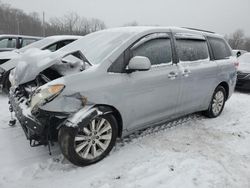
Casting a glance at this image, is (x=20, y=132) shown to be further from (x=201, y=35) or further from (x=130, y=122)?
A: (x=201, y=35)

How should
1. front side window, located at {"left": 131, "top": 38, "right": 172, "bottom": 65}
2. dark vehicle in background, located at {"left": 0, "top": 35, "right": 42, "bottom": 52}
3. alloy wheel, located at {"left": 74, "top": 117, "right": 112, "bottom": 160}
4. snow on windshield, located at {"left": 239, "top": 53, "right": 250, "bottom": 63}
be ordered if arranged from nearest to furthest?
alloy wheel, located at {"left": 74, "top": 117, "right": 112, "bottom": 160} → front side window, located at {"left": 131, "top": 38, "right": 172, "bottom": 65} → dark vehicle in background, located at {"left": 0, "top": 35, "right": 42, "bottom": 52} → snow on windshield, located at {"left": 239, "top": 53, "right": 250, "bottom": 63}

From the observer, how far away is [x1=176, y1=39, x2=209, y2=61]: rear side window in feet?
13.1

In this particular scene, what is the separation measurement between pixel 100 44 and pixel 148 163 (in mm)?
1813

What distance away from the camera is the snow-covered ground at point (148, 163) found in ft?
8.96

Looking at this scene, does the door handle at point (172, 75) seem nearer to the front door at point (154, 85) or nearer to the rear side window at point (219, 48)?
the front door at point (154, 85)

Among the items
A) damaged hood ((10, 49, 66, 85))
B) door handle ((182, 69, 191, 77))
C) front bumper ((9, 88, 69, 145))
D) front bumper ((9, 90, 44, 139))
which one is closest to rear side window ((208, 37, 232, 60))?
door handle ((182, 69, 191, 77))

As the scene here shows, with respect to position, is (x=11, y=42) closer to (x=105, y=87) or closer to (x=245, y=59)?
(x=105, y=87)

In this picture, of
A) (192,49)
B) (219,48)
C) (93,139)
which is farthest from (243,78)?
(93,139)

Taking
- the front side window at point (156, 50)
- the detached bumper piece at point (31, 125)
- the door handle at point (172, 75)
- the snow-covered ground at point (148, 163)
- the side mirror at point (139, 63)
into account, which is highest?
the front side window at point (156, 50)

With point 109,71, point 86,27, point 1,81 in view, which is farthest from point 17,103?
point 86,27

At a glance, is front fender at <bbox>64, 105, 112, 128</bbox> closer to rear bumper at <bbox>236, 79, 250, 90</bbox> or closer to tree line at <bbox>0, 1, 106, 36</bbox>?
rear bumper at <bbox>236, 79, 250, 90</bbox>

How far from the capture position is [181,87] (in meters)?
3.97

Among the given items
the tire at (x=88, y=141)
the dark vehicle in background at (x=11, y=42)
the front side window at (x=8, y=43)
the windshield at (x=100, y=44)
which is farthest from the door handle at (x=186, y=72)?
the front side window at (x=8, y=43)

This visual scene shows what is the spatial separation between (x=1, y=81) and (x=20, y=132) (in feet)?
7.28
